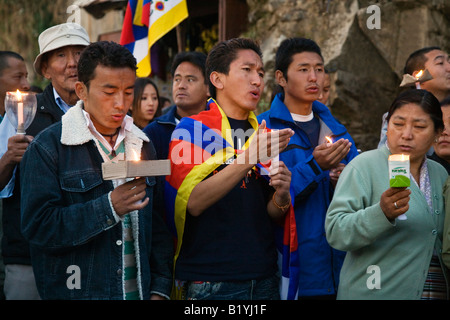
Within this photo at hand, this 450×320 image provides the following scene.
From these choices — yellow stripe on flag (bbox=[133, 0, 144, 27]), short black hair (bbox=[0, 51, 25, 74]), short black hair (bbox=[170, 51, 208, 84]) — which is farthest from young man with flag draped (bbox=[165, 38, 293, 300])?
yellow stripe on flag (bbox=[133, 0, 144, 27])

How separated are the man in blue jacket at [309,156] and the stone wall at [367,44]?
269cm

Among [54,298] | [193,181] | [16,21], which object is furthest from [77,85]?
[16,21]

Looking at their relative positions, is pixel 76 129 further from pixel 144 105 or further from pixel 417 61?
pixel 417 61

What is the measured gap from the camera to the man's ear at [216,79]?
127 inches

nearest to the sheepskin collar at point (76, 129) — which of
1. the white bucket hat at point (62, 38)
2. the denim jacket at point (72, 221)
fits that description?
the denim jacket at point (72, 221)

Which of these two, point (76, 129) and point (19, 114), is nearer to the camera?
point (76, 129)

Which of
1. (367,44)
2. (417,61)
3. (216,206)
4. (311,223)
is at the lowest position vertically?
(311,223)

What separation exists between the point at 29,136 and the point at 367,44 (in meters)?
4.87

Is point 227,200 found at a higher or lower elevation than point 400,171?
lower

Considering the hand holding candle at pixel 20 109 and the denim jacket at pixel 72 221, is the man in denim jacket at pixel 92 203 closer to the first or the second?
the denim jacket at pixel 72 221

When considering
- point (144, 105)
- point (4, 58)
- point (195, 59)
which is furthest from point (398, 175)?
point (144, 105)

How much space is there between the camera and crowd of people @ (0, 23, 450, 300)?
253 cm

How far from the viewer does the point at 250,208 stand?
9.73ft

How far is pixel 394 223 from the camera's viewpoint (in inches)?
104
